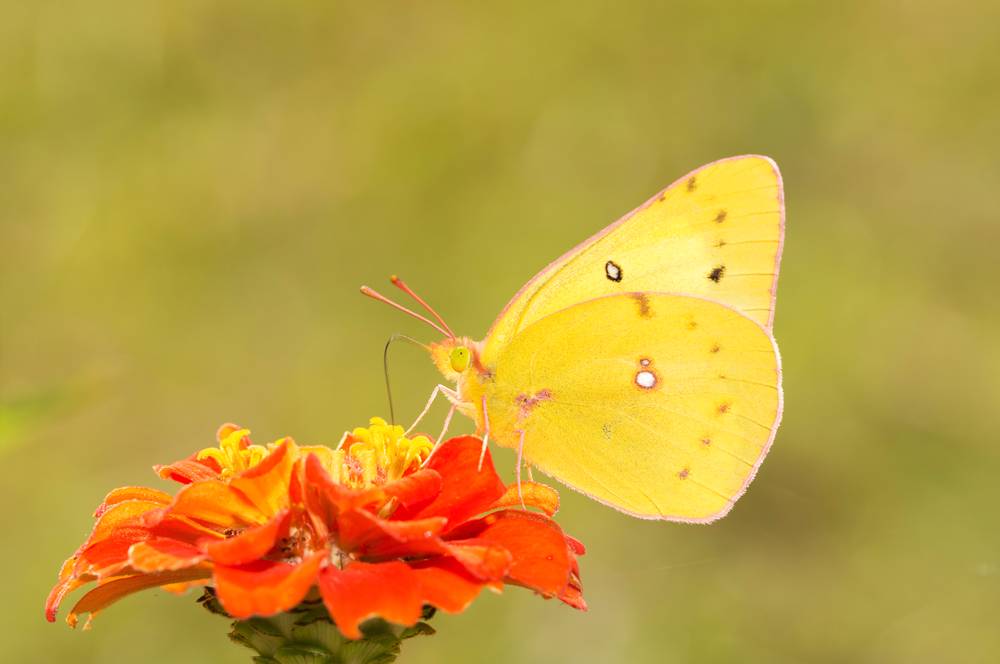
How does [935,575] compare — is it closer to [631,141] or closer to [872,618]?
[872,618]

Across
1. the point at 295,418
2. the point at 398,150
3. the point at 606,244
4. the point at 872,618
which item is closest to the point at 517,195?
the point at 398,150

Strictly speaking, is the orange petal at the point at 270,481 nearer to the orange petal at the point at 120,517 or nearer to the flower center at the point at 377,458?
the orange petal at the point at 120,517

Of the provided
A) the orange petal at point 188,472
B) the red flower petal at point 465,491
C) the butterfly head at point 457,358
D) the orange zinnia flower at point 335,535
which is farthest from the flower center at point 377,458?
the butterfly head at point 457,358

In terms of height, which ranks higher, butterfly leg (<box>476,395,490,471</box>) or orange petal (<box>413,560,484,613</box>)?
butterfly leg (<box>476,395,490,471</box>)

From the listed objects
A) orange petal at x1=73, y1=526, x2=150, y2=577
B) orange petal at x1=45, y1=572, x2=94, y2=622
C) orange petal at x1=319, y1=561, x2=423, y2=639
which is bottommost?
orange petal at x1=45, y1=572, x2=94, y2=622

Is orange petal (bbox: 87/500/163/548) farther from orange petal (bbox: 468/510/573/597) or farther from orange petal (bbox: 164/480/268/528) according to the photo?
orange petal (bbox: 468/510/573/597)

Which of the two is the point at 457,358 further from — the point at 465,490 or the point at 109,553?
the point at 109,553

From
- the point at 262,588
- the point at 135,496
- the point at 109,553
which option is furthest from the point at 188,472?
the point at 262,588

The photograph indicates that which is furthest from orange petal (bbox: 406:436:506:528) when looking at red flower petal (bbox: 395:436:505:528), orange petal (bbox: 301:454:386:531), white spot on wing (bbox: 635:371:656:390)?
white spot on wing (bbox: 635:371:656:390)
